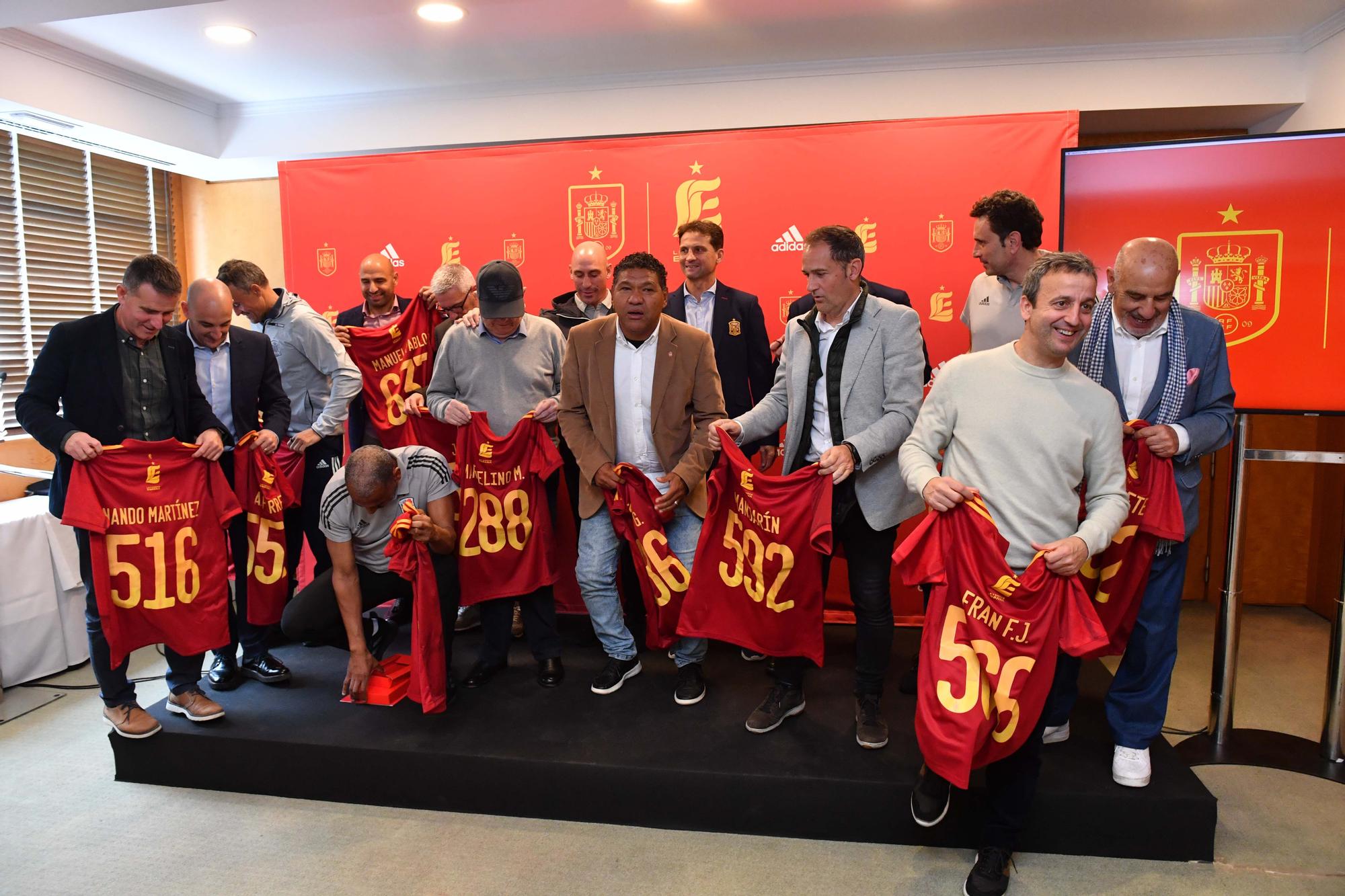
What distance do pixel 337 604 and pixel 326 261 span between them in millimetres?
2681

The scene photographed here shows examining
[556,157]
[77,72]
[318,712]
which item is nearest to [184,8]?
[77,72]

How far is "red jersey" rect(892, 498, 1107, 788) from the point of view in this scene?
2.07m

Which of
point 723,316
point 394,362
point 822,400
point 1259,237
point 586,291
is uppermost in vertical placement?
point 1259,237

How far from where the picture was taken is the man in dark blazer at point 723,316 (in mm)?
3443

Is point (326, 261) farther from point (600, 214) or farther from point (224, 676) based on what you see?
point (224, 676)

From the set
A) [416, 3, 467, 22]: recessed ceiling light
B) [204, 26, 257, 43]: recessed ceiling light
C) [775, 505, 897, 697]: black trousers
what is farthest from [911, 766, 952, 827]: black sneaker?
[204, 26, 257, 43]: recessed ceiling light

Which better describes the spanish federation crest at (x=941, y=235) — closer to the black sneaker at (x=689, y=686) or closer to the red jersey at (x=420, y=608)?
the black sneaker at (x=689, y=686)

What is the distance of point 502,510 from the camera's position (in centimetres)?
326

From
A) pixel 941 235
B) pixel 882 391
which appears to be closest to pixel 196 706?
pixel 882 391

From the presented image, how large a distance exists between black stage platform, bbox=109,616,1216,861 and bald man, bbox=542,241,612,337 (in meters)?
1.59

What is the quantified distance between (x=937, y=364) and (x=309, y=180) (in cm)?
379

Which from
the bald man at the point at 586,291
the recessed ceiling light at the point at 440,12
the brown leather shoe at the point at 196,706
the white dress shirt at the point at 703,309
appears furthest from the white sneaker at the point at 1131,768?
the recessed ceiling light at the point at 440,12

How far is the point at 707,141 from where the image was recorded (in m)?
4.50

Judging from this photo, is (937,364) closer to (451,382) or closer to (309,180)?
(451,382)
